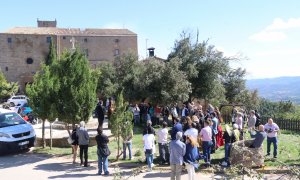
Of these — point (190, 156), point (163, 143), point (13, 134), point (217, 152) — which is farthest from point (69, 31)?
point (190, 156)

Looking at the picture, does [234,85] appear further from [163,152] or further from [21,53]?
[21,53]

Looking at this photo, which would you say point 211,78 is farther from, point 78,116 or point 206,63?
point 78,116

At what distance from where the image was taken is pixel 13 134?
15633 mm

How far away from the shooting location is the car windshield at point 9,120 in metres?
16.4

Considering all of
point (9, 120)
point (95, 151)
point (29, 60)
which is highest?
point (29, 60)

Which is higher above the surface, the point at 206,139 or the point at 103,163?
the point at 206,139

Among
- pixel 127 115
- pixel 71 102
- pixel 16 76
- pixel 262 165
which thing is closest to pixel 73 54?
pixel 71 102

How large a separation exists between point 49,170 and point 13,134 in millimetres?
3382

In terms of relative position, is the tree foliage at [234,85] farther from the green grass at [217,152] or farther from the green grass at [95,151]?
the green grass at [95,151]

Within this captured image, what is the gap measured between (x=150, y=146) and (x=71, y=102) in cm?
445

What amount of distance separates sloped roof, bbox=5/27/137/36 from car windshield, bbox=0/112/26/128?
47.5 m

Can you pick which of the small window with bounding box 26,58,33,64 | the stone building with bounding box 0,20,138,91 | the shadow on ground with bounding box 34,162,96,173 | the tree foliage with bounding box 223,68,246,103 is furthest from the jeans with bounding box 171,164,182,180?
the small window with bounding box 26,58,33,64

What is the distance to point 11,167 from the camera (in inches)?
542

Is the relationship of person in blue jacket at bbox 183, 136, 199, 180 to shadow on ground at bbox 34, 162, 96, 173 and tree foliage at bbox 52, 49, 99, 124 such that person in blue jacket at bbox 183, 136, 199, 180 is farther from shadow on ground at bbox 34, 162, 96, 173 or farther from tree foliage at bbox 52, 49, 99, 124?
tree foliage at bbox 52, 49, 99, 124
